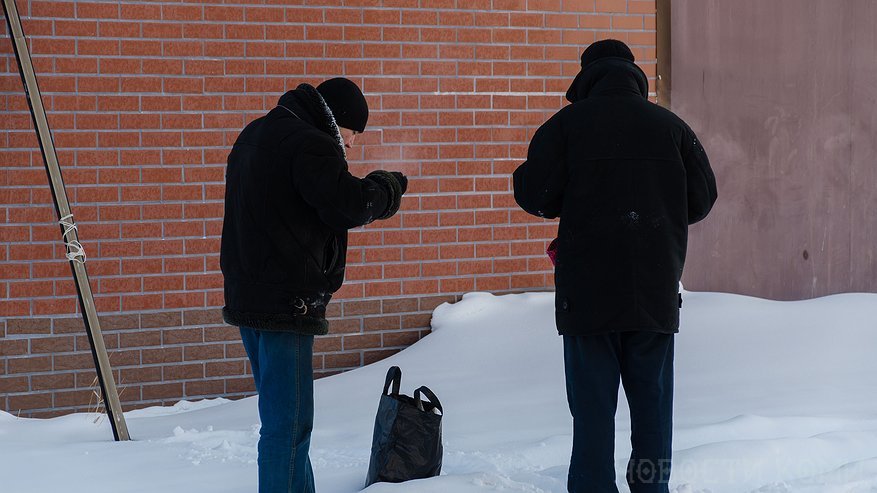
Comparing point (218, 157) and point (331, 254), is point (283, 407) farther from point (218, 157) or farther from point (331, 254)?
point (218, 157)

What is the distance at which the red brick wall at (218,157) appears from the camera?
18.4 ft

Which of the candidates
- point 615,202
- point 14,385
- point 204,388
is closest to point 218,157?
point 204,388

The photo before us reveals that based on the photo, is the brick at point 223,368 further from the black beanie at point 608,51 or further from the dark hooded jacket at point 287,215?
the black beanie at point 608,51

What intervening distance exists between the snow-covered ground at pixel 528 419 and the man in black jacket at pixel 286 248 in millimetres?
564

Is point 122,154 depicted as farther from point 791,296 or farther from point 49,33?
point 791,296

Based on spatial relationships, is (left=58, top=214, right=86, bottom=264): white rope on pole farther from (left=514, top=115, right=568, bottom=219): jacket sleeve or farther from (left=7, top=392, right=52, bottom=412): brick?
(left=514, top=115, right=568, bottom=219): jacket sleeve

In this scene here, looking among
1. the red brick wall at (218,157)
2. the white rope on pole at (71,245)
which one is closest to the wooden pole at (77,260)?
the white rope on pole at (71,245)

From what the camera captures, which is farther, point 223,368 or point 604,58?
point 223,368

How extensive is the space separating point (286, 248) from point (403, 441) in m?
0.98

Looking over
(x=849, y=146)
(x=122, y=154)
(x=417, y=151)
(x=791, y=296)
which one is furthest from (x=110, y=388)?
(x=849, y=146)

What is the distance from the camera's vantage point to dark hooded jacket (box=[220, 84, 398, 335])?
336 cm

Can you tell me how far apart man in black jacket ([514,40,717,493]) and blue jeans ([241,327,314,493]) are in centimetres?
95

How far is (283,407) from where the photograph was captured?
3432mm

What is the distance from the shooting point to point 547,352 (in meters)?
6.00
